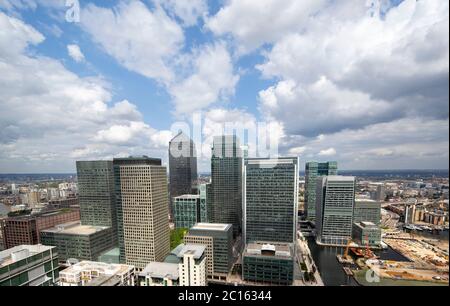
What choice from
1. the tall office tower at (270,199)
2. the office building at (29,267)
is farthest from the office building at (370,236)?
the office building at (29,267)

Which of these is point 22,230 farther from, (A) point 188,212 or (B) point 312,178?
(B) point 312,178

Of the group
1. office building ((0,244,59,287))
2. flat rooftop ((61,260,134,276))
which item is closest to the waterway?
flat rooftop ((61,260,134,276))

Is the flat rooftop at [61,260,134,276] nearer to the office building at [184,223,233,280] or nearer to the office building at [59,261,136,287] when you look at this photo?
the office building at [59,261,136,287]

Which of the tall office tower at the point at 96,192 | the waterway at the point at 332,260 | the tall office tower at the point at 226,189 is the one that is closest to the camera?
the waterway at the point at 332,260

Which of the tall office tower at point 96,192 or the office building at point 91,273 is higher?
the tall office tower at point 96,192

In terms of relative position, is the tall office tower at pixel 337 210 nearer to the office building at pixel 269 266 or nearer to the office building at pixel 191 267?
the office building at pixel 269 266
